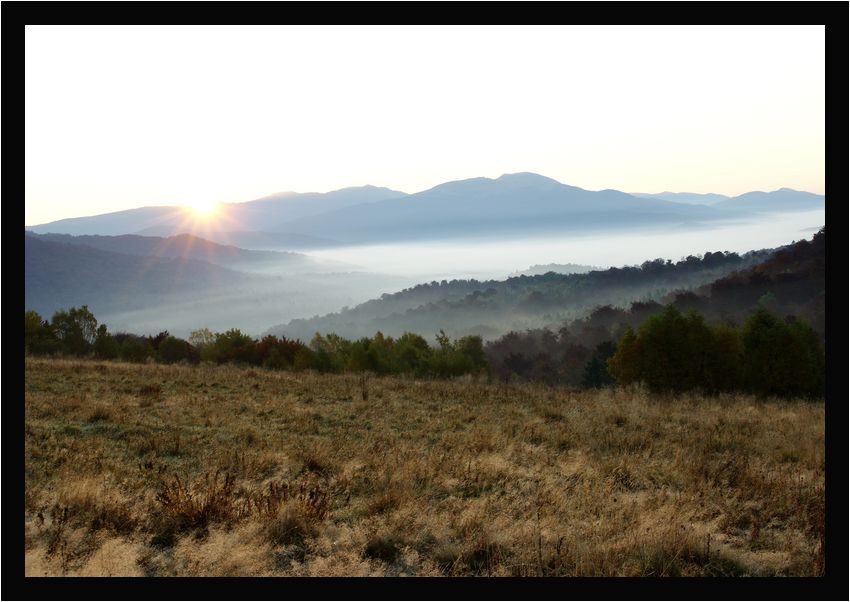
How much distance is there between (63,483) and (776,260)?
664 ft

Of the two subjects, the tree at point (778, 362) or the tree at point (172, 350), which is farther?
the tree at point (172, 350)

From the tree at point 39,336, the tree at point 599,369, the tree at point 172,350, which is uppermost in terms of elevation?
the tree at point 39,336

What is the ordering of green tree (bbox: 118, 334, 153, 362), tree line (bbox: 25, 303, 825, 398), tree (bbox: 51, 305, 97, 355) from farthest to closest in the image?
tree (bbox: 51, 305, 97, 355), green tree (bbox: 118, 334, 153, 362), tree line (bbox: 25, 303, 825, 398)

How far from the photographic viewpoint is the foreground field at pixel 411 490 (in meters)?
4.65

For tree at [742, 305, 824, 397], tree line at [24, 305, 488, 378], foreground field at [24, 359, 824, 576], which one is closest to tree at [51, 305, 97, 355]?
tree line at [24, 305, 488, 378]

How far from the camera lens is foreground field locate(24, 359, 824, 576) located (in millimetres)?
4648

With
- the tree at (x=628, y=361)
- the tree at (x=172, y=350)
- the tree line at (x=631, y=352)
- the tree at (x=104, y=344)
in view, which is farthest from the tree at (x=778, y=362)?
the tree at (x=104, y=344)

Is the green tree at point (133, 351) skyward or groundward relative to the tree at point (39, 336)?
groundward

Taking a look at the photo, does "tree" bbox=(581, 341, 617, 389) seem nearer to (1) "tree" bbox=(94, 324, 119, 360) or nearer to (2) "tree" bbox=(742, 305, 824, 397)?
(2) "tree" bbox=(742, 305, 824, 397)

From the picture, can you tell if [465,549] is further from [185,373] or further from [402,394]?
[185,373]

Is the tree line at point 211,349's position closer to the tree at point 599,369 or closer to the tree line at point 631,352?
the tree line at point 631,352

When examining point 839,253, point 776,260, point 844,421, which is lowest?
point 844,421

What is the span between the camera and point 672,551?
15.9 ft

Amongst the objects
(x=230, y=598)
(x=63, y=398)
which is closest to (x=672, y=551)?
(x=230, y=598)
